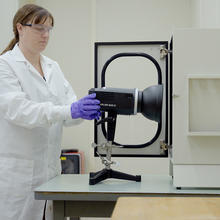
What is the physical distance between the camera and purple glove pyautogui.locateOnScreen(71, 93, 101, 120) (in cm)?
158

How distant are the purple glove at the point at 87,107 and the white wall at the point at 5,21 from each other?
2195mm

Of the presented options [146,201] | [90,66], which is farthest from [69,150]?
[146,201]

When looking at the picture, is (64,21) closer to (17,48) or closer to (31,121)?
(17,48)

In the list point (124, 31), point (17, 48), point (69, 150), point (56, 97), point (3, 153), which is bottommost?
point (69, 150)

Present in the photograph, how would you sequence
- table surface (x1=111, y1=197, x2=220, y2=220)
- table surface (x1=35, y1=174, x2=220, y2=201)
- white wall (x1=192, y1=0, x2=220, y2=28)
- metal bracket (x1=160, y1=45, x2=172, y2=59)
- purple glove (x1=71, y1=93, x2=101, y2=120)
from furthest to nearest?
white wall (x1=192, y1=0, x2=220, y2=28) → metal bracket (x1=160, y1=45, x2=172, y2=59) → purple glove (x1=71, y1=93, x2=101, y2=120) → table surface (x1=35, y1=174, x2=220, y2=201) → table surface (x1=111, y1=197, x2=220, y2=220)

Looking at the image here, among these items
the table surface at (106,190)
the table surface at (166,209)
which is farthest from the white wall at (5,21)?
the table surface at (166,209)

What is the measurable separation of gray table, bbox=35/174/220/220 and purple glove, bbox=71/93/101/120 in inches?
12.7

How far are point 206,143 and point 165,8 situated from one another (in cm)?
271

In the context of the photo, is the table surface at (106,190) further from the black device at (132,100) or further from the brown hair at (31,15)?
the brown hair at (31,15)

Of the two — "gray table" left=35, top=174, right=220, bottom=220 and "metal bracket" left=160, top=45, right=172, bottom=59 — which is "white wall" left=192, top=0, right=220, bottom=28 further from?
"gray table" left=35, top=174, right=220, bottom=220

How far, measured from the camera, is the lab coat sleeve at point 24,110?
1.58 m

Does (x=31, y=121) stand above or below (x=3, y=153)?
above

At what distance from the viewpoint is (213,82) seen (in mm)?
1537

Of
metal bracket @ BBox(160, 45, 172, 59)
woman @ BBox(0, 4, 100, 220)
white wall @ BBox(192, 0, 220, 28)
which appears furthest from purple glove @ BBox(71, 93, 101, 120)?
white wall @ BBox(192, 0, 220, 28)
